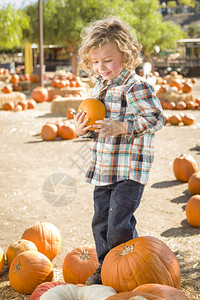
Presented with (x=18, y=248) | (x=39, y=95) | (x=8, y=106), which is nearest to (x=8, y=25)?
(x=39, y=95)

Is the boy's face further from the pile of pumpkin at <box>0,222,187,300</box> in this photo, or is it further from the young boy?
the pile of pumpkin at <box>0,222,187,300</box>

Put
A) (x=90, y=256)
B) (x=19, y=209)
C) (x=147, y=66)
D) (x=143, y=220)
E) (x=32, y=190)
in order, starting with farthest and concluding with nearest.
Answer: (x=147, y=66) < (x=32, y=190) < (x=19, y=209) < (x=143, y=220) < (x=90, y=256)

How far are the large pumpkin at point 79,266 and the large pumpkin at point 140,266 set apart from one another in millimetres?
412

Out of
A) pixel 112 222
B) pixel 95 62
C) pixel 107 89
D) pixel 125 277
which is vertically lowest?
pixel 125 277

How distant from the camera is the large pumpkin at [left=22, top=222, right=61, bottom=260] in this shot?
346 centimetres

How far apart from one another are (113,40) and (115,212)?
1.14 meters

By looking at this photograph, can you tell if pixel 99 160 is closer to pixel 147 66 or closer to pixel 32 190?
pixel 32 190

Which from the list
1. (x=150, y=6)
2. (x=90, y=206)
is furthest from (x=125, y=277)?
(x=150, y=6)

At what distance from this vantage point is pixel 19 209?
4738 millimetres

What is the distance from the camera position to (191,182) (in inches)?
197

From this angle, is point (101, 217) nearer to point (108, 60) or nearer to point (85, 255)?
point (85, 255)

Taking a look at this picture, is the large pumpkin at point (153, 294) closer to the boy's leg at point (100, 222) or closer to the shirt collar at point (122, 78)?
the boy's leg at point (100, 222)

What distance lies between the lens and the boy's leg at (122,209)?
269cm

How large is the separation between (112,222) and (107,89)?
0.92m
